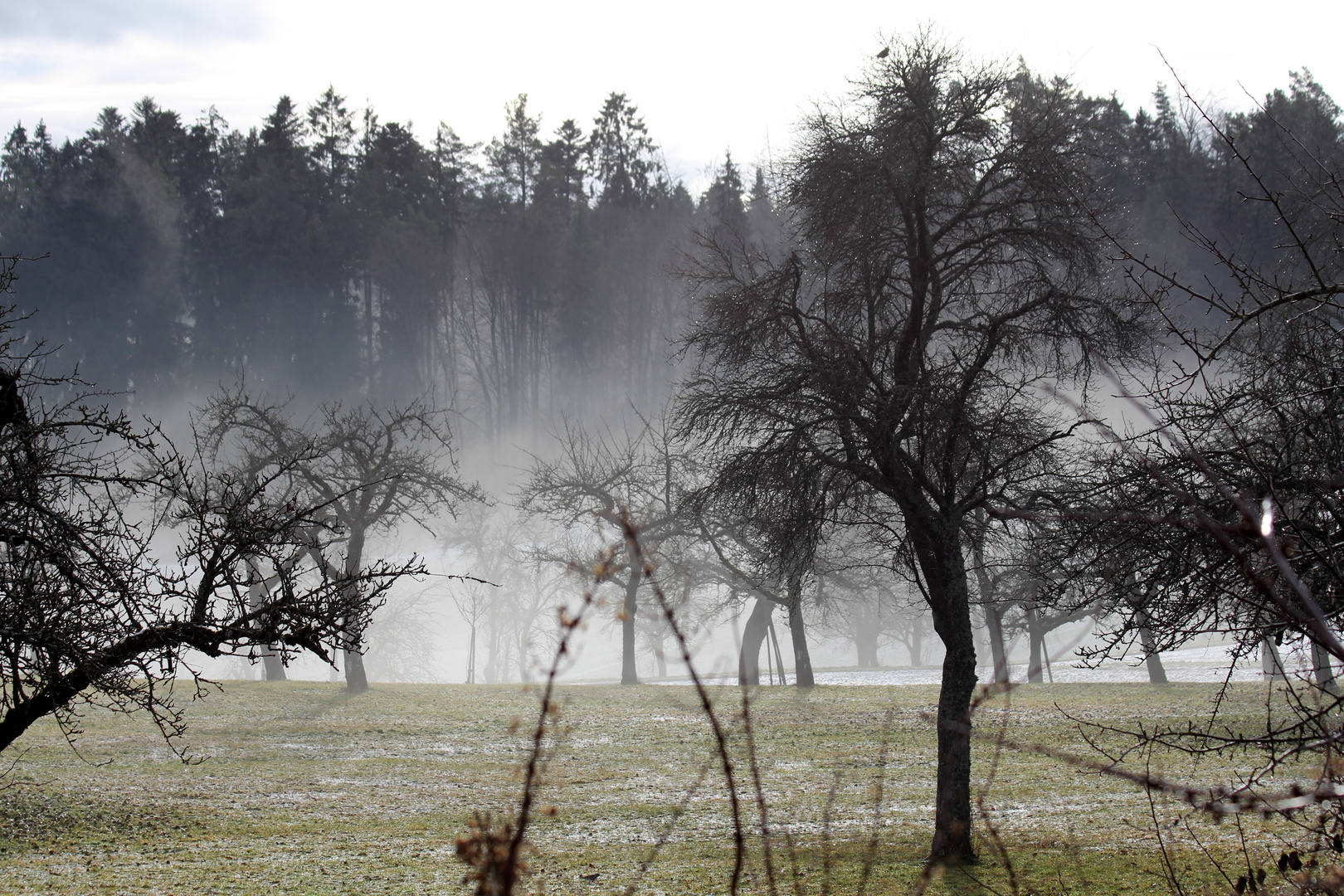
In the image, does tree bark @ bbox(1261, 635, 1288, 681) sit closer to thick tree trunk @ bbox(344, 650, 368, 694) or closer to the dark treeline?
thick tree trunk @ bbox(344, 650, 368, 694)

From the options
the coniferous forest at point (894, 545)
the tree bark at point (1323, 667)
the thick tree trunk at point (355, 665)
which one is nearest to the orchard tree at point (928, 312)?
the coniferous forest at point (894, 545)

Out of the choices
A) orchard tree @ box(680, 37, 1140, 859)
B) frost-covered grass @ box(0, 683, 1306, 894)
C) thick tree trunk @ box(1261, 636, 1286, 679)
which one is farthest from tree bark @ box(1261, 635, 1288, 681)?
orchard tree @ box(680, 37, 1140, 859)

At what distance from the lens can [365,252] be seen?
51625mm

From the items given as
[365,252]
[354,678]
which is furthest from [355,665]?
[365,252]

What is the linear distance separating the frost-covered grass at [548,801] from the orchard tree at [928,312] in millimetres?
1599

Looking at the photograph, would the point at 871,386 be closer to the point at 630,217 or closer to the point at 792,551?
the point at 792,551

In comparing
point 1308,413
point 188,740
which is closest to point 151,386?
point 188,740

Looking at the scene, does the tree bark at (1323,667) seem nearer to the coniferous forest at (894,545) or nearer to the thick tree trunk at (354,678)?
the coniferous forest at (894,545)

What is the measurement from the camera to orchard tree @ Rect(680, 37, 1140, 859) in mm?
9445

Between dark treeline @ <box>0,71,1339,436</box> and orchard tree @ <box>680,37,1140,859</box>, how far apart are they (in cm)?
3675

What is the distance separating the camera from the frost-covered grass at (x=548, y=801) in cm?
840

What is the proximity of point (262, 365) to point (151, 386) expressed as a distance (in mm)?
5572

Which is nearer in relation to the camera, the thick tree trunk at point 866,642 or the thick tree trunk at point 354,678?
the thick tree trunk at point 354,678

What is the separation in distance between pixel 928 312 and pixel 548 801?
7.39 m
